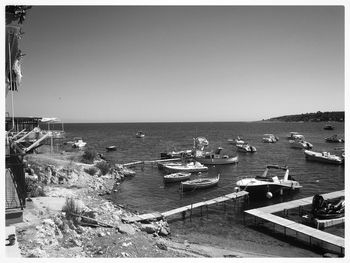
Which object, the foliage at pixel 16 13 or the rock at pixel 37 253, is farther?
the foliage at pixel 16 13

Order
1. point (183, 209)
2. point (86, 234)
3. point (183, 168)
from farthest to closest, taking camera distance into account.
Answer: point (183, 168)
point (183, 209)
point (86, 234)

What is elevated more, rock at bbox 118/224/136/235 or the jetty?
rock at bbox 118/224/136/235

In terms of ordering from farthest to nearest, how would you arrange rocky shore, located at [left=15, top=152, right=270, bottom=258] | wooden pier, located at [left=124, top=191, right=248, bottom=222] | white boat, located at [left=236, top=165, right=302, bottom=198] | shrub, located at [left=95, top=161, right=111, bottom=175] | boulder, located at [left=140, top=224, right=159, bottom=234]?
shrub, located at [left=95, top=161, right=111, bottom=175] < white boat, located at [left=236, top=165, right=302, bottom=198] < wooden pier, located at [left=124, top=191, right=248, bottom=222] < boulder, located at [left=140, top=224, right=159, bottom=234] < rocky shore, located at [left=15, top=152, right=270, bottom=258]

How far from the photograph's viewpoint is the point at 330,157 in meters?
38.2

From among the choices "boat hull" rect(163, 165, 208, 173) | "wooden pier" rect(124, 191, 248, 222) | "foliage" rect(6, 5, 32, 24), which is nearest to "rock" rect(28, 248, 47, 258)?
"wooden pier" rect(124, 191, 248, 222)

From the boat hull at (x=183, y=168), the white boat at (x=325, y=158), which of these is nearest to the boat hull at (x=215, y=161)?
the boat hull at (x=183, y=168)

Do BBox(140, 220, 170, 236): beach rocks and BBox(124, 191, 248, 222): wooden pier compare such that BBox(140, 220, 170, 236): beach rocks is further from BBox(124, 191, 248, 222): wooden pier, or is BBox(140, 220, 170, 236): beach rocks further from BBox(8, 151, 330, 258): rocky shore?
BBox(124, 191, 248, 222): wooden pier

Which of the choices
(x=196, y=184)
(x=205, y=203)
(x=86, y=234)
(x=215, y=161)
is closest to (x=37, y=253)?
(x=86, y=234)

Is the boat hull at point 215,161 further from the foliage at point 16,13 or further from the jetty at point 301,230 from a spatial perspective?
the foliage at point 16,13

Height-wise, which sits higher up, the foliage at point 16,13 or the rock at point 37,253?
the foliage at point 16,13

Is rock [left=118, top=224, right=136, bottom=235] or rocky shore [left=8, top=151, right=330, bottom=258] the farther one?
rock [left=118, top=224, right=136, bottom=235]

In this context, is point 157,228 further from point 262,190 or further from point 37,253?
point 262,190

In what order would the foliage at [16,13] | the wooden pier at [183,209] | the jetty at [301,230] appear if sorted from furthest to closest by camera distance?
the wooden pier at [183,209] < the jetty at [301,230] < the foliage at [16,13]
